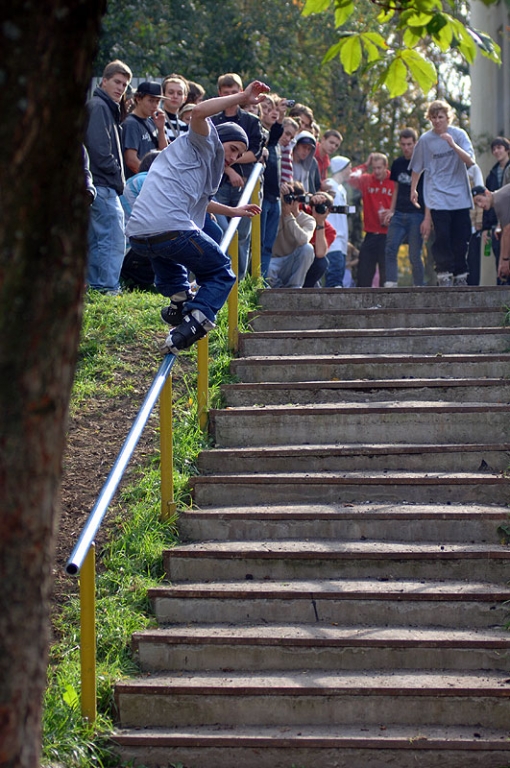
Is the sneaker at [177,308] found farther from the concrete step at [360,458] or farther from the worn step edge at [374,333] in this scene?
the worn step edge at [374,333]

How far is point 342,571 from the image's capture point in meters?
5.96

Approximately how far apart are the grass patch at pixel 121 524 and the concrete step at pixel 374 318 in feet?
0.77

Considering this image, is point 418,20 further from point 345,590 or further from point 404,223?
point 404,223

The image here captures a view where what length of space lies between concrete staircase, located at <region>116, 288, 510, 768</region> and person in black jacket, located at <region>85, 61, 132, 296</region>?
1825 millimetres

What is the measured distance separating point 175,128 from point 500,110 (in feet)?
30.7

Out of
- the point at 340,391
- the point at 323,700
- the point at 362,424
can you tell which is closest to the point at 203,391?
the point at 340,391

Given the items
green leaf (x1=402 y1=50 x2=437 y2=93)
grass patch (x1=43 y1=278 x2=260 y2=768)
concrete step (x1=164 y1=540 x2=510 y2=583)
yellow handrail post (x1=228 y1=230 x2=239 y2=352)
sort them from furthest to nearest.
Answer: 1. yellow handrail post (x1=228 y1=230 x2=239 y2=352)
2. concrete step (x1=164 y1=540 x2=510 y2=583)
3. grass patch (x1=43 y1=278 x2=260 y2=768)
4. green leaf (x1=402 y1=50 x2=437 y2=93)

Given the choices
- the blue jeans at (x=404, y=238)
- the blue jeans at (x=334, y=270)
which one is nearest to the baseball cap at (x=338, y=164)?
the blue jeans at (x=334, y=270)

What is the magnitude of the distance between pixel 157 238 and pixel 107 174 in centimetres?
281

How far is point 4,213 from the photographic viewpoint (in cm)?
232

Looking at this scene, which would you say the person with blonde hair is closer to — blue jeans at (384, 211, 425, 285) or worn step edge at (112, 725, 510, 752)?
blue jeans at (384, 211, 425, 285)

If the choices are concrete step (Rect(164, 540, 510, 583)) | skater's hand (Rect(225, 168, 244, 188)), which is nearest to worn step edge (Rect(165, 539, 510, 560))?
concrete step (Rect(164, 540, 510, 583))

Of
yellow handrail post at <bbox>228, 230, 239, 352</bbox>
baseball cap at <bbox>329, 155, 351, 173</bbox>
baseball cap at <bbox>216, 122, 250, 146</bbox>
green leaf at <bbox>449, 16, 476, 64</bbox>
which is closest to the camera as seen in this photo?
green leaf at <bbox>449, 16, 476, 64</bbox>

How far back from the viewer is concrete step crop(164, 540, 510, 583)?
5.90 meters
